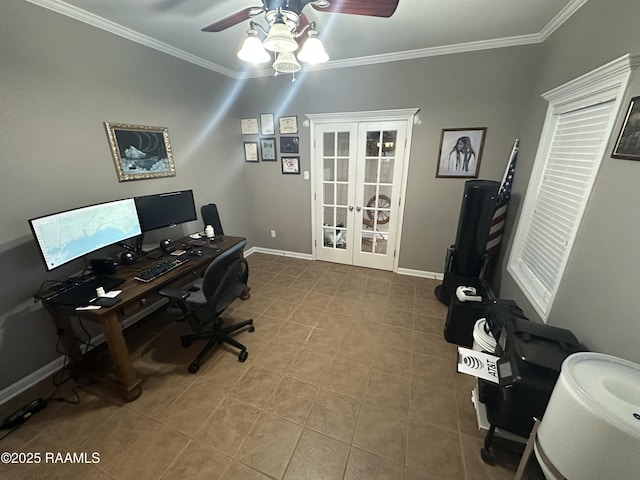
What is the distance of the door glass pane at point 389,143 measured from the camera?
3.01 m

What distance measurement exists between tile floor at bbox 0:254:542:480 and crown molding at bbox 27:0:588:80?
2.59 metres

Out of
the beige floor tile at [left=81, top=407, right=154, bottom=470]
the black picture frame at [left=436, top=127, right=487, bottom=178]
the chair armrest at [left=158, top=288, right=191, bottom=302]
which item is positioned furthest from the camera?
the black picture frame at [left=436, top=127, right=487, bottom=178]

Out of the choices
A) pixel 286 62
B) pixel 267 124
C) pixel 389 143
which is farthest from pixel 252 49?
pixel 267 124

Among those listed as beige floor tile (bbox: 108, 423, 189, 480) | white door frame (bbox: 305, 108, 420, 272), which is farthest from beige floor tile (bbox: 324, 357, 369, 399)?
white door frame (bbox: 305, 108, 420, 272)

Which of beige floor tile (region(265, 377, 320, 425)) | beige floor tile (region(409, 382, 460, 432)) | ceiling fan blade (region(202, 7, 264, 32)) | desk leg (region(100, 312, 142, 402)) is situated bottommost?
beige floor tile (region(265, 377, 320, 425))

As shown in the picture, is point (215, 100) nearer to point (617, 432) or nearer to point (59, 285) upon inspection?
point (59, 285)

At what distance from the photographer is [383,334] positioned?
2326 millimetres

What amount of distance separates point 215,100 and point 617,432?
403cm

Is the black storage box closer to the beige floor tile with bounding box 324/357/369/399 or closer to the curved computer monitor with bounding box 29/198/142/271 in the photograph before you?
the beige floor tile with bounding box 324/357/369/399

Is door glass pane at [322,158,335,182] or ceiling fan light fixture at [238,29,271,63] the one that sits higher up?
ceiling fan light fixture at [238,29,271,63]

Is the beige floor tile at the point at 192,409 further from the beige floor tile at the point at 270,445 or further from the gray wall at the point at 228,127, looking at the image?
the gray wall at the point at 228,127

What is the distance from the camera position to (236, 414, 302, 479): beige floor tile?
1.36 meters

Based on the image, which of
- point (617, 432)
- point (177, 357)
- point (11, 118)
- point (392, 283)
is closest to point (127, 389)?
point (177, 357)

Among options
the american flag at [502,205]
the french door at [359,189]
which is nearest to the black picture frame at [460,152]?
the american flag at [502,205]
